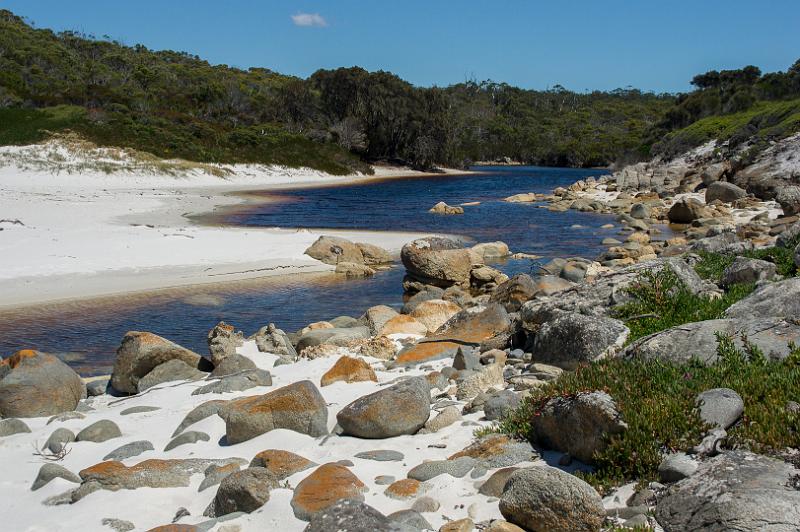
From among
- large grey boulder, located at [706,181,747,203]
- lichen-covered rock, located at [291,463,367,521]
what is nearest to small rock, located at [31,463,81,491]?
lichen-covered rock, located at [291,463,367,521]

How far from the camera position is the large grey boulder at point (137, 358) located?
Answer: 31.4 ft

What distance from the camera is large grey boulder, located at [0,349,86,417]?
8.08m

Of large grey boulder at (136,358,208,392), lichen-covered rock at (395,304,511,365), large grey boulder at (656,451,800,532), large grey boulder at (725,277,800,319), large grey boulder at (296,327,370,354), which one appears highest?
large grey boulder at (725,277,800,319)

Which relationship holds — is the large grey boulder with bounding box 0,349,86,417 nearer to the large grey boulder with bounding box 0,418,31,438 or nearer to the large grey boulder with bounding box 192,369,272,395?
the large grey boulder with bounding box 0,418,31,438

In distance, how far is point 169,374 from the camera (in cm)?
963

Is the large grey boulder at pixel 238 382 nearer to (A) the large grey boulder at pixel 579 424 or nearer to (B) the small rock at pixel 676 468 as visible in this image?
(A) the large grey boulder at pixel 579 424

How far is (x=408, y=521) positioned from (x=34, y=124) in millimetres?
60100

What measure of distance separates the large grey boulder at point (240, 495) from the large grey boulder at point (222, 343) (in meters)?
5.18

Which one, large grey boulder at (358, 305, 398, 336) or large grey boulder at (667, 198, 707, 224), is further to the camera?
large grey boulder at (667, 198, 707, 224)

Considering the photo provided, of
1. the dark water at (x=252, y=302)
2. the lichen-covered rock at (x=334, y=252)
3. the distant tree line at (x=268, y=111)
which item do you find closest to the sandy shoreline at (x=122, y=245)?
the lichen-covered rock at (x=334, y=252)

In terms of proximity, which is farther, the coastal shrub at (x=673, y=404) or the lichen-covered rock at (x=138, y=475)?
the lichen-covered rock at (x=138, y=475)

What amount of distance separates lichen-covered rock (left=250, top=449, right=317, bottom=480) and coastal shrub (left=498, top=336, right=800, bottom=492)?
1.77 meters

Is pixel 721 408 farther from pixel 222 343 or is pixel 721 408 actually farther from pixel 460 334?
pixel 222 343

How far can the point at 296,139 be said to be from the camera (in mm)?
79812
